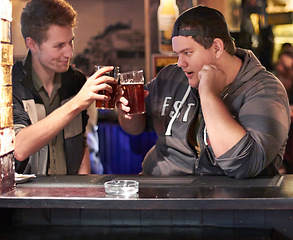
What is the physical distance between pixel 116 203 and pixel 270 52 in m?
3.63

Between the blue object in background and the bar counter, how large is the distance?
2.67 m

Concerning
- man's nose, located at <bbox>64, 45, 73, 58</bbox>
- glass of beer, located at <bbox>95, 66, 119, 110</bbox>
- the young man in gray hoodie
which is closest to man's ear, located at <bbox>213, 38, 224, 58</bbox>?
the young man in gray hoodie

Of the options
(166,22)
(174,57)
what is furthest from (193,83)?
(166,22)

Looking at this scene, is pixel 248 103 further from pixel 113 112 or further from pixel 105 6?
pixel 105 6

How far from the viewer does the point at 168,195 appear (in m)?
1.75

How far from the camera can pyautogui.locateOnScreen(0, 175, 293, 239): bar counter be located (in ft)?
5.50

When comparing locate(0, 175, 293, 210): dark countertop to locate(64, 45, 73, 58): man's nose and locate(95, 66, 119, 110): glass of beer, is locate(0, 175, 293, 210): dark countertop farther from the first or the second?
locate(64, 45, 73, 58): man's nose

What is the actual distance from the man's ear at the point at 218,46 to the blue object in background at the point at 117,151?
88.2 inches

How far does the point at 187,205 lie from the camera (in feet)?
5.50

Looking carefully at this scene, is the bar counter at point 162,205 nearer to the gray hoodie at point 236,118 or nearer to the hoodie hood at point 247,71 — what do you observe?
the gray hoodie at point 236,118

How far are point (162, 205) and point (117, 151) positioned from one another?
10.3 ft

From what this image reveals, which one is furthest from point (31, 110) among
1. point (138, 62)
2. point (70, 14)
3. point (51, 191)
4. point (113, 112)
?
point (138, 62)

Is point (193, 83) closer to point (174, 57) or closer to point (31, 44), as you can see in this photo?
point (31, 44)

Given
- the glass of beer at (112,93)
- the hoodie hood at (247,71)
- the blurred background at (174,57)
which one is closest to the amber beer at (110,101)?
the glass of beer at (112,93)
